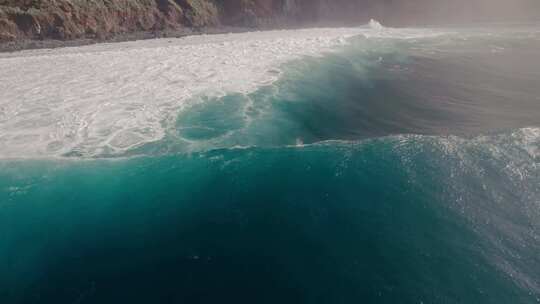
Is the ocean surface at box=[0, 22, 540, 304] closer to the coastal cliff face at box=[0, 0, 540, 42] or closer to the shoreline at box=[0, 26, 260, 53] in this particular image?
the shoreline at box=[0, 26, 260, 53]

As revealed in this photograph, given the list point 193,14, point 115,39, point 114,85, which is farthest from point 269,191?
point 193,14

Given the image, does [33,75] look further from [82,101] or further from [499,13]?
[499,13]

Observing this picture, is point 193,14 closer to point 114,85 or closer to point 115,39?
point 115,39

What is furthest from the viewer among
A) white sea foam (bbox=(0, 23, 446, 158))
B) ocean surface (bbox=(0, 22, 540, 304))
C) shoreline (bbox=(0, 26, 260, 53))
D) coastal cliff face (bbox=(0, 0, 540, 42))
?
coastal cliff face (bbox=(0, 0, 540, 42))

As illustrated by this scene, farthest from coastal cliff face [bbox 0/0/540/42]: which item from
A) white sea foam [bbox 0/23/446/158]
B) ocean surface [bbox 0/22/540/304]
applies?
ocean surface [bbox 0/22/540/304]

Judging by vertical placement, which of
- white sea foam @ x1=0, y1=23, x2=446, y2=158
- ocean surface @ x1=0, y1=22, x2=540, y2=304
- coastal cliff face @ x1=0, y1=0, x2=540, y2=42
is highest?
coastal cliff face @ x1=0, y1=0, x2=540, y2=42

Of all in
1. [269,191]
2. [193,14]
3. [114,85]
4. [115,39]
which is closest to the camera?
[269,191]

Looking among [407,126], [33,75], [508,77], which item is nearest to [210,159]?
[407,126]
